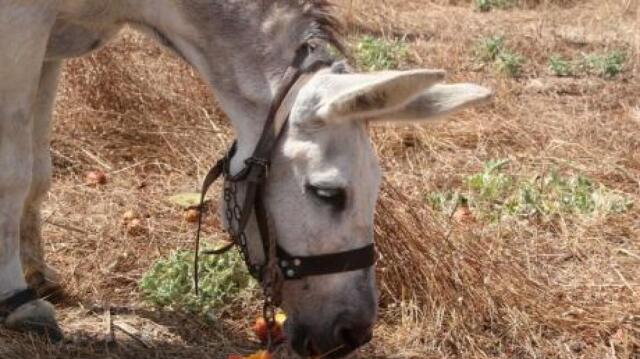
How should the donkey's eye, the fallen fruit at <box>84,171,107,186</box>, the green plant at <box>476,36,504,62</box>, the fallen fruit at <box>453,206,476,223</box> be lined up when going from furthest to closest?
the green plant at <box>476,36,504,62</box>
the fallen fruit at <box>84,171,107,186</box>
the fallen fruit at <box>453,206,476,223</box>
the donkey's eye

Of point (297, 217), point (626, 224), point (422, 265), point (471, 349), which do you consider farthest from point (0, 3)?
point (626, 224)

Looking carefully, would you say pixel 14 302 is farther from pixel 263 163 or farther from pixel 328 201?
pixel 328 201

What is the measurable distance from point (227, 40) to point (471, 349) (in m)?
1.47

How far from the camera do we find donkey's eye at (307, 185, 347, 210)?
122 inches

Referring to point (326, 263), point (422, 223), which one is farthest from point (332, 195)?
point (422, 223)

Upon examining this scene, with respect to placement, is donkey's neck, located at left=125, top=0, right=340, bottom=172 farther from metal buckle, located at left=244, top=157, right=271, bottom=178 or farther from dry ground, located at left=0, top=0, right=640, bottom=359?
dry ground, located at left=0, top=0, right=640, bottom=359

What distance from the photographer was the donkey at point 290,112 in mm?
3098

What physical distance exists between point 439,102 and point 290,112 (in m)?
0.48

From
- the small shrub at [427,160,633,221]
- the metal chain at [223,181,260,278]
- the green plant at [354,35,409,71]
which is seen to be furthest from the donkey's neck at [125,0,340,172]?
the green plant at [354,35,409,71]

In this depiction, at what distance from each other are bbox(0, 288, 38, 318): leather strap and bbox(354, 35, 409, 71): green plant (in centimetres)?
396

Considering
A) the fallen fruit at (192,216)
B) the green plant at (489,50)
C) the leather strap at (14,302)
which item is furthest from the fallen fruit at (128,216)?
the green plant at (489,50)

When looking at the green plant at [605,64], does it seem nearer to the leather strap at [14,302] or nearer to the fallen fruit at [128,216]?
the fallen fruit at [128,216]

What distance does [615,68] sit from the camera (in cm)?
779

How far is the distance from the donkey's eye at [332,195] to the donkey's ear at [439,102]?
10.7 inches
